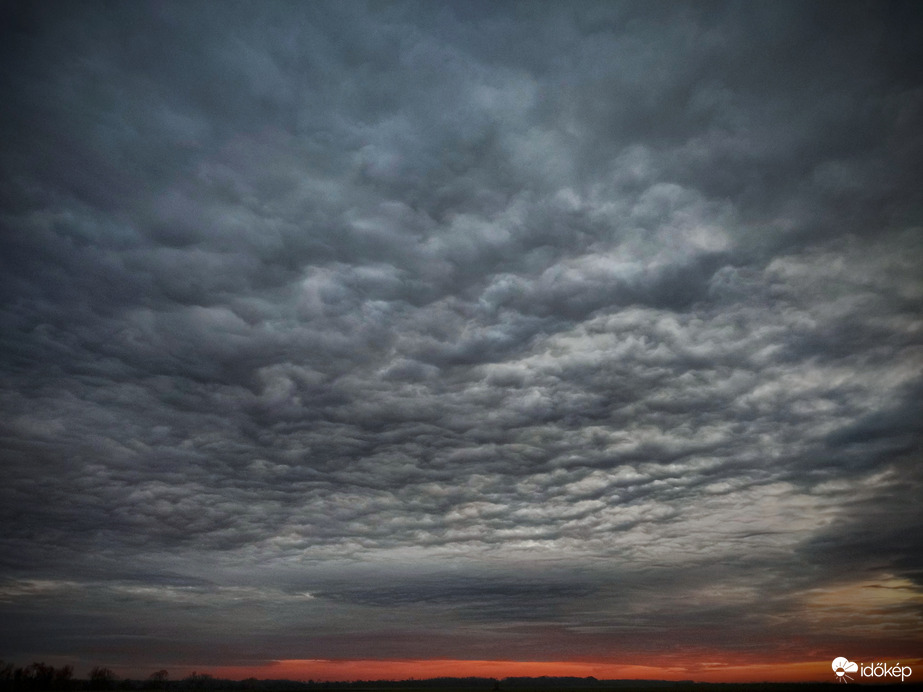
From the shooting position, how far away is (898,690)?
14500 cm

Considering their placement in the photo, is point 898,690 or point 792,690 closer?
point 898,690

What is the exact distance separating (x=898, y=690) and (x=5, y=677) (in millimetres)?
230407

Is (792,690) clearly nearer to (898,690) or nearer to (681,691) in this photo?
(681,691)

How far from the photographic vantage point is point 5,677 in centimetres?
19425

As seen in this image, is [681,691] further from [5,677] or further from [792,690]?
[5,677]

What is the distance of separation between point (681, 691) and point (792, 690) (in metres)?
29.8

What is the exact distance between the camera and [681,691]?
641 feet

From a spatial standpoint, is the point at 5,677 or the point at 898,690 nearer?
the point at 898,690

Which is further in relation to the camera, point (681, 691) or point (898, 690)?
point (681, 691)

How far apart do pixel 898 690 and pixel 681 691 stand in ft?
210

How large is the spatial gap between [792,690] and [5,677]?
223006mm

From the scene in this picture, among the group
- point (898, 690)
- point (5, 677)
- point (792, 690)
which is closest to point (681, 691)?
point (792, 690)

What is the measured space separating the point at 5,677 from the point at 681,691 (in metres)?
194

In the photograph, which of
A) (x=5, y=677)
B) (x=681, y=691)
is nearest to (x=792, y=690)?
(x=681, y=691)
